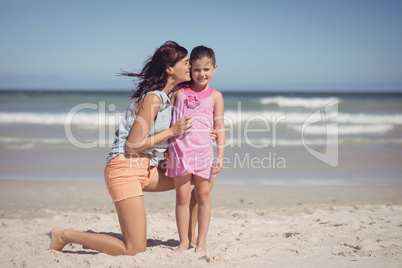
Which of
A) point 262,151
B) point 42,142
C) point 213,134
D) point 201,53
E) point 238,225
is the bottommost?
point 238,225

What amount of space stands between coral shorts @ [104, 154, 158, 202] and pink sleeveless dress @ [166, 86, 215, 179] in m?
0.22

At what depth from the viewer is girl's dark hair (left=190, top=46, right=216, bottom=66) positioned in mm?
3555

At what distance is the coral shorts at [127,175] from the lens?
3488 mm

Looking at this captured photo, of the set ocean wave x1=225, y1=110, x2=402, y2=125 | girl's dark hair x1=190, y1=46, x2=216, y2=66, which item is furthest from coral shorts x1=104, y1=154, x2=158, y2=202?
ocean wave x1=225, y1=110, x2=402, y2=125

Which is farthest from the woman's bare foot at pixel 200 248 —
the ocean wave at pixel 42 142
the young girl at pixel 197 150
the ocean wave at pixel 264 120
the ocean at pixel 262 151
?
the ocean wave at pixel 264 120

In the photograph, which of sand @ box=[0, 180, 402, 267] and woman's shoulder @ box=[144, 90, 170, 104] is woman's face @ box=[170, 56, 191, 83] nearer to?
woman's shoulder @ box=[144, 90, 170, 104]

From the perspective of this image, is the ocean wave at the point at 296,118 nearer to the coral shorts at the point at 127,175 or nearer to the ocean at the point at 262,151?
the ocean at the point at 262,151

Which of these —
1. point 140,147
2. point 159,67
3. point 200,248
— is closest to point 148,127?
point 140,147

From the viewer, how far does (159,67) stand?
→ 3609 mm

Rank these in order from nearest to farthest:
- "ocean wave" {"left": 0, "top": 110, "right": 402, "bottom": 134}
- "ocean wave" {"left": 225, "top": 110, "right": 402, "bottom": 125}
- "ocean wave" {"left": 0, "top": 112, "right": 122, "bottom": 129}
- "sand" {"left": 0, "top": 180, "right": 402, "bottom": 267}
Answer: "sand" {"left": 0, "top": 180, "right": 402, "bottom": 267} → "ocean wave" {"left": 0, "top": 110, "right": 402, "bottom": 134} → "ocean wave" {"left": 0, "top": 112, "right": 122, "bottom": 129} → "ocean wave" {"left": 225, "top": 110, "right": 402, "bottom": 125}

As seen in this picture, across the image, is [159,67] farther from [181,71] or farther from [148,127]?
[148,127]

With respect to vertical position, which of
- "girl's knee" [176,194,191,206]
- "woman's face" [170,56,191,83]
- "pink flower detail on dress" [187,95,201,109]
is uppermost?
"woman's face" [170,56,191,83]

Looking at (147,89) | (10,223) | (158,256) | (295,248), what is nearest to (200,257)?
(158,256)

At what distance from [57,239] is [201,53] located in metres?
2.14
